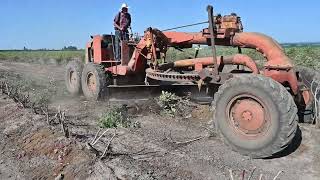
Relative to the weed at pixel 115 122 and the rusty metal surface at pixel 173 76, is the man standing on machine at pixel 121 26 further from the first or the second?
the weed at pixel 115 122

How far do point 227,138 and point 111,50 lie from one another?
6.68 metres

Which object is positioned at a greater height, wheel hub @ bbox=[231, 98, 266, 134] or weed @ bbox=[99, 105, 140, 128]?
wheel hub @ bbox=[231, 98, 266, 134]

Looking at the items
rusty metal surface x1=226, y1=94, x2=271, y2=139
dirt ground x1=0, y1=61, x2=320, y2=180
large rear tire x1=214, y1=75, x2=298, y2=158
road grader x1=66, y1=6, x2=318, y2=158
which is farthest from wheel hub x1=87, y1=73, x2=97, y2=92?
rusty metal surface x1=226, y1=94, x2=271, y2=139

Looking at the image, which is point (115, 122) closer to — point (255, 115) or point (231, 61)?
point (231, 61)

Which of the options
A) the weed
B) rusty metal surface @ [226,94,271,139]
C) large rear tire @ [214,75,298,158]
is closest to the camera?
large rear tire @ [214,75,298,158]

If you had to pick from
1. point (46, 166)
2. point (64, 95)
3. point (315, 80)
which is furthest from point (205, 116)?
point (64, 95)

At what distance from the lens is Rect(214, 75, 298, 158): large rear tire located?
6.69m

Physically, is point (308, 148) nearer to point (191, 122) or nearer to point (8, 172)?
point (191, 122)

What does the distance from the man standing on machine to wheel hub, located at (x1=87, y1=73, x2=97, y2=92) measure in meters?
0.85

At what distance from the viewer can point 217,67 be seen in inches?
331

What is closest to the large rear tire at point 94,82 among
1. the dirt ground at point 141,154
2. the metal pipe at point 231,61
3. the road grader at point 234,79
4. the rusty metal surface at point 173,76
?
the road grader at point 234,79

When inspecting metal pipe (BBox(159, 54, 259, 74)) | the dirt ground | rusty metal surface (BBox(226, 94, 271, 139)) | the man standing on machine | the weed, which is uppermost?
the man standing on machine

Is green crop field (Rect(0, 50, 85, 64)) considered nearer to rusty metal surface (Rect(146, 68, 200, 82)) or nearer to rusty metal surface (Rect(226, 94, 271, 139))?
rusty metal surface (Rect(146, 68, 200, 82))

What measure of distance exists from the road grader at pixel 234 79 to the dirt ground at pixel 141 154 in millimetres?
384
